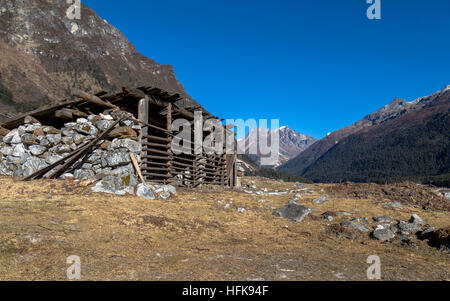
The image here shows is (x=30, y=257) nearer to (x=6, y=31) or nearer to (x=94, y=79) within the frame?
(x=94, y=79)

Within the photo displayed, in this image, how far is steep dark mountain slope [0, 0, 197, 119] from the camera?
71438 millimetres

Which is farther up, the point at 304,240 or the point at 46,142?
the point at 46,142

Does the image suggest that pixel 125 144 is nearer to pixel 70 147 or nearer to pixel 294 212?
pixel 70 147

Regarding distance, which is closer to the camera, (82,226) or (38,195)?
(82,226)

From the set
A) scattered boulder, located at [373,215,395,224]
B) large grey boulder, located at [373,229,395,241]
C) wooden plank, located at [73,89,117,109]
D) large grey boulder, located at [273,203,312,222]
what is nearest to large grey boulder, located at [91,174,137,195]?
wooden plank, located at [73,89,117,109]

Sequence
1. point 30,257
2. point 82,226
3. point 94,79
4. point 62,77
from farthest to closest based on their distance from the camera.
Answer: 1. point 94,79
2. point 62,77
3. point 82,226
4. point 30,257

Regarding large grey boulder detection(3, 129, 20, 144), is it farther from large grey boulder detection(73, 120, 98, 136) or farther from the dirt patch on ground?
the dirt patch on ground

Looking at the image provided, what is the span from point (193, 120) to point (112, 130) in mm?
6395

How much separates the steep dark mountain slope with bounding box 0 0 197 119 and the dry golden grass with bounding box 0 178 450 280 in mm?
53425

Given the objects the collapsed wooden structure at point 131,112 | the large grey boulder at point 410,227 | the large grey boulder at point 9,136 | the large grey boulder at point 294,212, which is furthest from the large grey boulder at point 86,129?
the large grey boulder at point 410,227

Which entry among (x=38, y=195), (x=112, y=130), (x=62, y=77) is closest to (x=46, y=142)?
(x=112, y=130)

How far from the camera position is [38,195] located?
8.09 meters

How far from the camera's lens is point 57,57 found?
3723 inches

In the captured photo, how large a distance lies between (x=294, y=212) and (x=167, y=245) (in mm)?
5447
